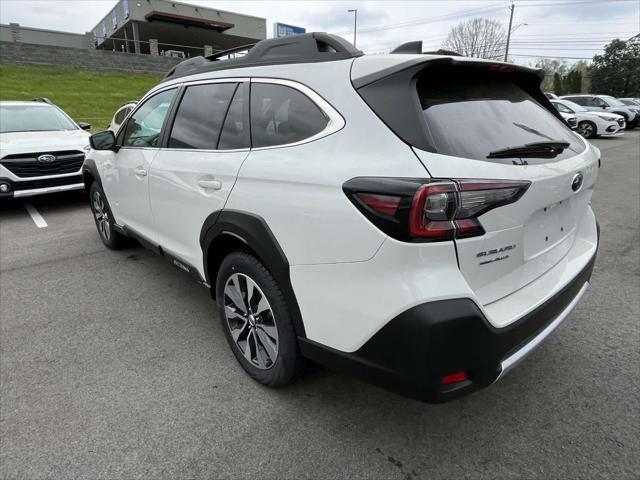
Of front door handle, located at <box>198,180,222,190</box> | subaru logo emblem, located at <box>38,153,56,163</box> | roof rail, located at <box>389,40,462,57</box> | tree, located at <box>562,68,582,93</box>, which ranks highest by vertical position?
tree, located at <box>562,68,582,93</box>

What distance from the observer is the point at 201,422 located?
2.30 m

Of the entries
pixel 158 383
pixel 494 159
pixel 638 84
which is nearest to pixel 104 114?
pixel 158 383

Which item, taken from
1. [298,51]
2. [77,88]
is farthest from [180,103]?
[77,88]

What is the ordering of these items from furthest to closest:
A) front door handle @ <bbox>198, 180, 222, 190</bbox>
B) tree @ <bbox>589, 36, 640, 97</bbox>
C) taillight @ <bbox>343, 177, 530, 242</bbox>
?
tree @ <bbox>589, 36, 640, 97</bbox>, front door handle @ <bbox>198, 180, 222, 190</bbox>, taillight @ <bbox>343, 177, 530, 242</bbox>

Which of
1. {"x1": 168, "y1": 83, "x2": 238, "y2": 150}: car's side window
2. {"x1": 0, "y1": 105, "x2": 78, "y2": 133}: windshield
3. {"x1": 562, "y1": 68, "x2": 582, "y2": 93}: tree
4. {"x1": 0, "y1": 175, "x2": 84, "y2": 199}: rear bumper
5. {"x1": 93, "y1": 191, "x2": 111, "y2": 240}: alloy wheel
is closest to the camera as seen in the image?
{"x1": 168, "y1": 83, "x2": 238, "y2": 150}: car's side window

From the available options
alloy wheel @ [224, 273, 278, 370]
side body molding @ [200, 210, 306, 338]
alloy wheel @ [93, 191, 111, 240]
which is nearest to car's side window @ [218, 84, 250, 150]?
side body molding @ [200, 210, 306, 338]

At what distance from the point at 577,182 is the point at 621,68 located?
55.5m

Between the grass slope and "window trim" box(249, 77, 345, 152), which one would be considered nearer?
"window trim" box(249, 77, 345, 152)

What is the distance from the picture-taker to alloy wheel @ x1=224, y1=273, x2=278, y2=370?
2.38 meters

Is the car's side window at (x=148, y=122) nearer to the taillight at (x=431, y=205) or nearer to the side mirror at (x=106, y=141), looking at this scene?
the side mirror at (x=106, y=141)

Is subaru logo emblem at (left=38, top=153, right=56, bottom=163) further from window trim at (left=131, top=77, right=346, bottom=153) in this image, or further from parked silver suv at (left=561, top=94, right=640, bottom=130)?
parked silver suv at (left=561, top=94, right=640, bottom=130)

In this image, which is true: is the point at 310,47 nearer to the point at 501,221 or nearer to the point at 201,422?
the point at 501,221

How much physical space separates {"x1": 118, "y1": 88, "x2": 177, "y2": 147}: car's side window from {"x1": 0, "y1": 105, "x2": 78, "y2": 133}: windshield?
15.3 feet

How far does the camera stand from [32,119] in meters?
7.67
